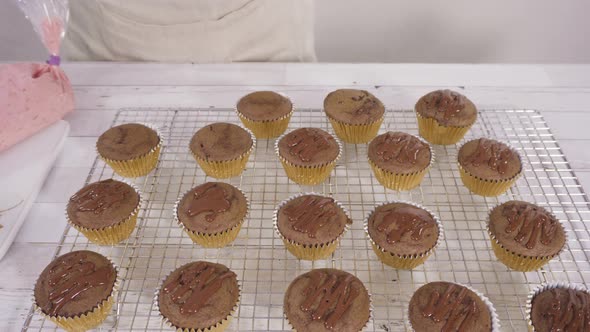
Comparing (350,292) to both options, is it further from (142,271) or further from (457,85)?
(457,85)

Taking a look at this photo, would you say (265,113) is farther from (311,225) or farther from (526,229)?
(526,229)

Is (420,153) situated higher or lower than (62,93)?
lower

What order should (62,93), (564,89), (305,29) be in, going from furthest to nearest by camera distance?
(305,29) → (564,89) → (62,93)

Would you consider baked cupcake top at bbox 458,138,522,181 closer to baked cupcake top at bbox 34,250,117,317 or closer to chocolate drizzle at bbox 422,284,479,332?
chocolate drizzle at bbox 422,284,479,332

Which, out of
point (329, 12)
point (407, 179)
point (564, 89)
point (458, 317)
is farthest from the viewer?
point (329, 12)

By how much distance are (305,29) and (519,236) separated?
2.44 m

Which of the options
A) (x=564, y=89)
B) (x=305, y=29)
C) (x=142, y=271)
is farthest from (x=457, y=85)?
(x=142, y=271)

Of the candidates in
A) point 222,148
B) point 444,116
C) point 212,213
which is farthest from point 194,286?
point 444,116

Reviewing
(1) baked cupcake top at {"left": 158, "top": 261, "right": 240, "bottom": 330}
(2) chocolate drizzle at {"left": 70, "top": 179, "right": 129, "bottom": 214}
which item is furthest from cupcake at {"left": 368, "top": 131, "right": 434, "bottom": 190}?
(2) chocolate drizzle at {"left": 70, "top": 179, "right": 129, "bottom": 214}

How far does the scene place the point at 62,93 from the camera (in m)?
3.31

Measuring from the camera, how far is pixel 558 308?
2172mm

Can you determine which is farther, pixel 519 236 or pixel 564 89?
pixel 564 89

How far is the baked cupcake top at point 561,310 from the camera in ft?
6.92

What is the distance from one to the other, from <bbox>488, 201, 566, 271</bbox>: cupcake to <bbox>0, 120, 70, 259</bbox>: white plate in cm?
253
